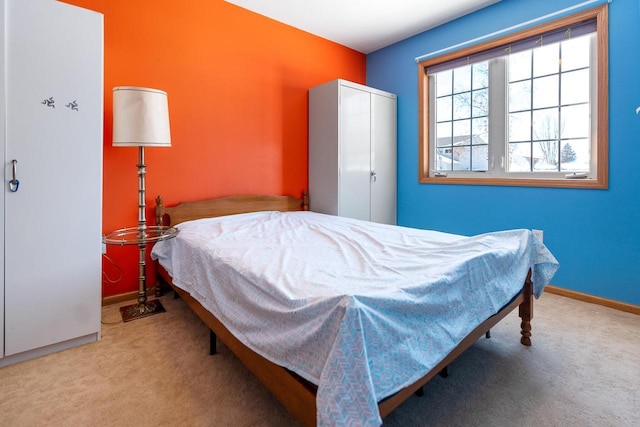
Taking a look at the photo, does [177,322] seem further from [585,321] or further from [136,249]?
[585,321]

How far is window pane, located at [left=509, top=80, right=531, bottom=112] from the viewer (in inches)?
116

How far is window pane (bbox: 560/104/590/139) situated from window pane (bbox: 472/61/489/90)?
73cm

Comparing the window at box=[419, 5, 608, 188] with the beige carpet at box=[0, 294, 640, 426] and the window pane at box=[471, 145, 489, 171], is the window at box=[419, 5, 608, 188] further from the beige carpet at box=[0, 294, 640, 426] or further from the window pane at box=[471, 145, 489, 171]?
the beige carpet at box=[0, 294, 640, 426]

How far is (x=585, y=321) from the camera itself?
228 cm

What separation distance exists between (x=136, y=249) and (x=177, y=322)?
76cm

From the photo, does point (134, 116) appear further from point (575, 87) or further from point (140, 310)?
point (575, 87)

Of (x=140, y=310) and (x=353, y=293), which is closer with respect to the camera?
(x=353, y=293)

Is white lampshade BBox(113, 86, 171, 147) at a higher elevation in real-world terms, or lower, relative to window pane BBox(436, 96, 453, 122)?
lower

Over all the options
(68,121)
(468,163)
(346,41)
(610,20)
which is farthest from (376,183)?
(68,121)

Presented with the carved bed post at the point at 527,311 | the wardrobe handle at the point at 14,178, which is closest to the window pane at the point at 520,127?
the carved bed post at the point at 527,311

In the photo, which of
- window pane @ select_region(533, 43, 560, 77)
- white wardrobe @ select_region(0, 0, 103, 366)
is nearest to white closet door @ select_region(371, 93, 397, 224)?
window pane @ select_region(533, 43, 560, 77)

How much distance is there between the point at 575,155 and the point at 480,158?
76 centimetres

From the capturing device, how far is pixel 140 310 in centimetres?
238

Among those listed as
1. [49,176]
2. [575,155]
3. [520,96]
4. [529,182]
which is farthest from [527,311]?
A: [49,176]
